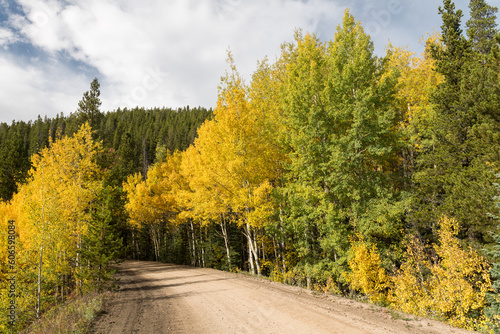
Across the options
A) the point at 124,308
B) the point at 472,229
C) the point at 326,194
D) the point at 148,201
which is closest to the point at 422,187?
the point at 472,229

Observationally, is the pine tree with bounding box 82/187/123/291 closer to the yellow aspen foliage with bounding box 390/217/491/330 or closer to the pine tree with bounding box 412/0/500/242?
the yellow aspen foliage with bounding box 390/217/491/330

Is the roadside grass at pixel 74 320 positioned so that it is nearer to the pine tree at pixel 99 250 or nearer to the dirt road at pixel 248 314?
the dirt road at pixel 248 314

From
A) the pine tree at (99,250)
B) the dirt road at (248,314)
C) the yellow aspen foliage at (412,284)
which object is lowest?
the yellow aspen foliage at (412,284)

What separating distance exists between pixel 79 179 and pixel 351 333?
1866 cm

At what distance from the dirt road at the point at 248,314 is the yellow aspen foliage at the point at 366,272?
3.20 m

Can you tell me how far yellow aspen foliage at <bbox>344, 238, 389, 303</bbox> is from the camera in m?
12.8

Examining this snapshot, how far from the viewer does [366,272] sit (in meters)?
12.8

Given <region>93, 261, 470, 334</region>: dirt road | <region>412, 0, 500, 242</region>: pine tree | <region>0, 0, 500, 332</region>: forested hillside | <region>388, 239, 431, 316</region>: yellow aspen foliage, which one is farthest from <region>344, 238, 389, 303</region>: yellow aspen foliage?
<region>412, 0, 500, 242</region>: pine tree

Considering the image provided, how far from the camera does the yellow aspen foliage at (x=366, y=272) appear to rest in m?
12.8

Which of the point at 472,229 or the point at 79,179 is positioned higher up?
the point at 79,179

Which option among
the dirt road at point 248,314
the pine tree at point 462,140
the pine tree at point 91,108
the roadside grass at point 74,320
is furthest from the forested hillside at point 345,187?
the pine tree at point 91,108

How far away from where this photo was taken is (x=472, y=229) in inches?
477

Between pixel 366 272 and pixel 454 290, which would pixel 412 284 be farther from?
pixel 366 272

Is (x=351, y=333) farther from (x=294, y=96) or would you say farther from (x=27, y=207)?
(x=27, y=207)
